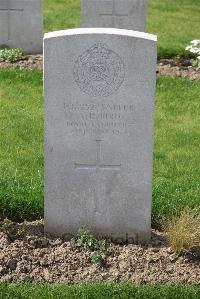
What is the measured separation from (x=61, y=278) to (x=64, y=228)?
0.58 meters

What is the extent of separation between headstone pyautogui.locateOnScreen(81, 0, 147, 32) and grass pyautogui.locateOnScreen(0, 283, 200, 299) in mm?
6626

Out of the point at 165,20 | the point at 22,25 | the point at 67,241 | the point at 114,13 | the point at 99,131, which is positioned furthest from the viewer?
the point at 165,20

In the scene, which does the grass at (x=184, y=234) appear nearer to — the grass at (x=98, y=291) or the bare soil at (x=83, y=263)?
the bare soil at (x=83, y=263)

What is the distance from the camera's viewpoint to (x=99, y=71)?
17.0 feet

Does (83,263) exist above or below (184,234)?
below

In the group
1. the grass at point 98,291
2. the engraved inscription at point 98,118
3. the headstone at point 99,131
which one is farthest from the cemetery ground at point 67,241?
the engraved inscription at point 98,118

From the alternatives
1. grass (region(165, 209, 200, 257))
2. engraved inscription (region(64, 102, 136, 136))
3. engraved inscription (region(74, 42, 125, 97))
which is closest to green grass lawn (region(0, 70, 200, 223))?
grass (region(165, 209, 200, 257))

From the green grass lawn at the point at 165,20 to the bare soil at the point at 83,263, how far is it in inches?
256

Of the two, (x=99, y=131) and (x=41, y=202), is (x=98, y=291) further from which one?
(x=41, y=202)

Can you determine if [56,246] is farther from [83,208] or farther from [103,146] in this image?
[103,146]

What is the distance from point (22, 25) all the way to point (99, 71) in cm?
612

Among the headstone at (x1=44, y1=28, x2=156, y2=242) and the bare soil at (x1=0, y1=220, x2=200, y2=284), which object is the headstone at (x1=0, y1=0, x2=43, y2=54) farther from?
the bare soil at (x1=0, y1=220, x2=200, y2=284)

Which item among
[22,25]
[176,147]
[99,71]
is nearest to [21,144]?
[176,147]

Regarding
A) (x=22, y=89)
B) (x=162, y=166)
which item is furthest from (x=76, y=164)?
(x=22, y=89)
